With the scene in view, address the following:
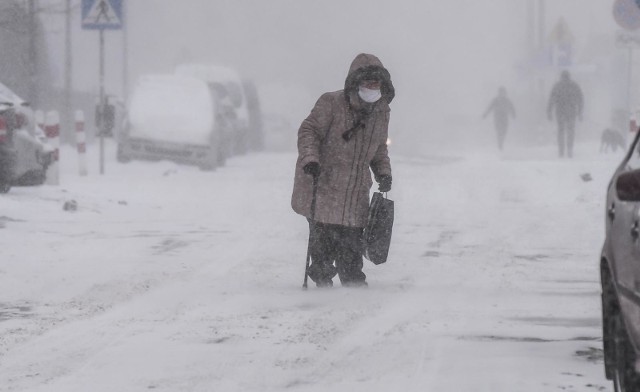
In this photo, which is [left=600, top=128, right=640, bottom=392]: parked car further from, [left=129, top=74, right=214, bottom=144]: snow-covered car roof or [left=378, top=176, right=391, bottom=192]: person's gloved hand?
[left=129, top=74, right=214, bottom=144]: snow-covered car roof

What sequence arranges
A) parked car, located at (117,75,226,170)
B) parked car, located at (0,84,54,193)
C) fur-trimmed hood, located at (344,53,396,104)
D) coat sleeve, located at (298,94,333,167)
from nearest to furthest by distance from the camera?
fur-trimmed hood, located at (344,53,396,104) < coat sleeve, located at (298,94,333,167) < parked car, located at (0,84,54,193) < parked car, located at (117,75,226,170)

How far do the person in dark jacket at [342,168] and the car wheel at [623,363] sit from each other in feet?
12.9

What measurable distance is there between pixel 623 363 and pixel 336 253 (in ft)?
14.7

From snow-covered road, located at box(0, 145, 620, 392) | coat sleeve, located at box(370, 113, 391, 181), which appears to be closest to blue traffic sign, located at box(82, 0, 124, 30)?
snow-covered road, located at box(0, 145, 620, 392)

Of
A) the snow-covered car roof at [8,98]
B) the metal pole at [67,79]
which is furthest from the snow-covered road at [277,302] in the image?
the metal pole at [67,79]

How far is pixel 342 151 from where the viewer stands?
9008 millimetres

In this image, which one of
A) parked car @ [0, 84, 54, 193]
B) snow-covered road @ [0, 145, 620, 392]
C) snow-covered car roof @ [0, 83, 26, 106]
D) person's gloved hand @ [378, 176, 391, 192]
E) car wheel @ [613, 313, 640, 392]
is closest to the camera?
car wheel @ [613, 313, 640, 392]

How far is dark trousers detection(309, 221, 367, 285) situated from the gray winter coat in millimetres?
129

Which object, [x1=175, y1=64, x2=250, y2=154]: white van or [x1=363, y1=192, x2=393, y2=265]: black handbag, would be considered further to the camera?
[x1=175, y1=64, x2=250, y2=154]: white van

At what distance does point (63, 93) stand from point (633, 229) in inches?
1452

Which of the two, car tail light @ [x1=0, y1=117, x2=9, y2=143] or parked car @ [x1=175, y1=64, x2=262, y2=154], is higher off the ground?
car tail light @ [x1=0, y1=117, x2=9, y2=143]

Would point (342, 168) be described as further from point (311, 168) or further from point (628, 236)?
point (628, 236)

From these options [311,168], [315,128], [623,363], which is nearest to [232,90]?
[315,128]

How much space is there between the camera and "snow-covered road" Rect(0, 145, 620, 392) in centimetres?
575
